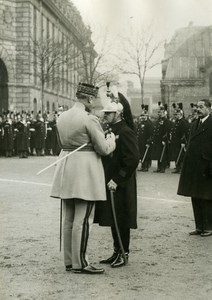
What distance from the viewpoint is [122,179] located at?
19.8ft

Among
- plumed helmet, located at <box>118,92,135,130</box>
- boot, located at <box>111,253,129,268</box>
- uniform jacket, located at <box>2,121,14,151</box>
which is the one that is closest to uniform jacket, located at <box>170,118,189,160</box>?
uniform jacket, located at <box>2,121,14,151</box>

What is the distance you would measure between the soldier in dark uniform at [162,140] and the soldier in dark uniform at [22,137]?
8.74m

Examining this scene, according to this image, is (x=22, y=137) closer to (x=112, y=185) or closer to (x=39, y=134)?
(x=39, y=134)

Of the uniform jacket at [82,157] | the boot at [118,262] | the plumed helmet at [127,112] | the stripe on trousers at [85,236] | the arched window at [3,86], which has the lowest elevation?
the boot at [118,262]

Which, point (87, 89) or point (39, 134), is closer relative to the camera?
point (87, 89)

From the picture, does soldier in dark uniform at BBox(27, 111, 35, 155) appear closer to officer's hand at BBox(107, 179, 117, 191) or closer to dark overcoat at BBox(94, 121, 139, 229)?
dark overcoat at BBox(94, 121, 139, 229)

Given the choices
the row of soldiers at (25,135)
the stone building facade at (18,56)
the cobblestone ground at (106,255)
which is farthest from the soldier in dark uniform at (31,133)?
the cobblestone ground at (106,255)

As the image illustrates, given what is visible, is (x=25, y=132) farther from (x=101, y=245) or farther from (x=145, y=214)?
(x=101, y=245)

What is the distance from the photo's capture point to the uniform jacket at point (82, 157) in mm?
5730

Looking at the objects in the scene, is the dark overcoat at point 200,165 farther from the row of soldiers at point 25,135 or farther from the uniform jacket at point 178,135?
the row of soldiers at point 25,135

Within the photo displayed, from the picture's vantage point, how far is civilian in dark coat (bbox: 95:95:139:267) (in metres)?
6.03

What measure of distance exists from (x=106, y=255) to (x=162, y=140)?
11669mm

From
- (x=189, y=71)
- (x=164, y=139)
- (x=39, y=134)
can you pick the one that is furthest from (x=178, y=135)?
(x=189, y=71)

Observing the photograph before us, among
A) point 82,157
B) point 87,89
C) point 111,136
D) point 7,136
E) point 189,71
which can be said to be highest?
point 189,71
